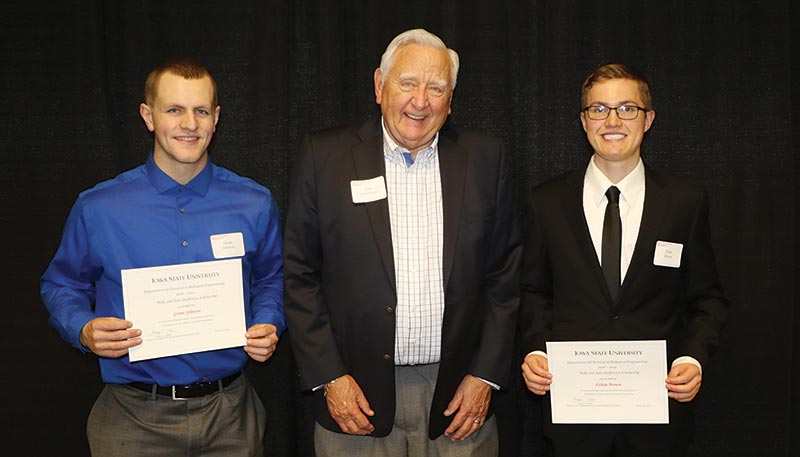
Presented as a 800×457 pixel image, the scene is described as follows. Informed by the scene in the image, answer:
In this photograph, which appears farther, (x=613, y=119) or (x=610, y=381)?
(x=613, y=119)

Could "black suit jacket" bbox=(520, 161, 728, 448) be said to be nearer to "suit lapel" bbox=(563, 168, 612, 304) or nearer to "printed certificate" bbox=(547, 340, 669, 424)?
"suit lapel" bbox=(563, 168, 612, 304)

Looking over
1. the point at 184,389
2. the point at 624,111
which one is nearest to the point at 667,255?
the point at 624,111

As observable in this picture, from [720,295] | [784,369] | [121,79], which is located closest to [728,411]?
[784,369]

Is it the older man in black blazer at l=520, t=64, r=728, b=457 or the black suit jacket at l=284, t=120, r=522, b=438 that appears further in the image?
the older man in black blazer at l=520, t=64, r=728, b=457

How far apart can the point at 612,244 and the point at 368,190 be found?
91cm

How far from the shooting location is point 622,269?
8.04 ft

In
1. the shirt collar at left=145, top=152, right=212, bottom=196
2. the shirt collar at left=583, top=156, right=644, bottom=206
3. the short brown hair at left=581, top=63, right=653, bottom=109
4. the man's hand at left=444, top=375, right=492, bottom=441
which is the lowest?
the man's hand at left=444, top=375, right=492, bottom=441

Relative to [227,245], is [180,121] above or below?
above

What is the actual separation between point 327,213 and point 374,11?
4.56 ft

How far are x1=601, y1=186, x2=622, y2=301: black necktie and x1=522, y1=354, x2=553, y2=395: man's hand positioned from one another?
0.35 metres

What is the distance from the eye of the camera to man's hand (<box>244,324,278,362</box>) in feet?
7.79

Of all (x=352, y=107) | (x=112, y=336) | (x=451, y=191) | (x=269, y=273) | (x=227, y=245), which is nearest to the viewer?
(x=112, y=336)

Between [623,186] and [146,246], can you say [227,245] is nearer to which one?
[146,246]

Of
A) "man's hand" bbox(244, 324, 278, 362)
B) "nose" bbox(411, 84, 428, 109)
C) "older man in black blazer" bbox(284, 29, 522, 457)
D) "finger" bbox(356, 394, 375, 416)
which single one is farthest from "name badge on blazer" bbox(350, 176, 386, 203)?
"finger" bbox(356, 394, 375, 416)
